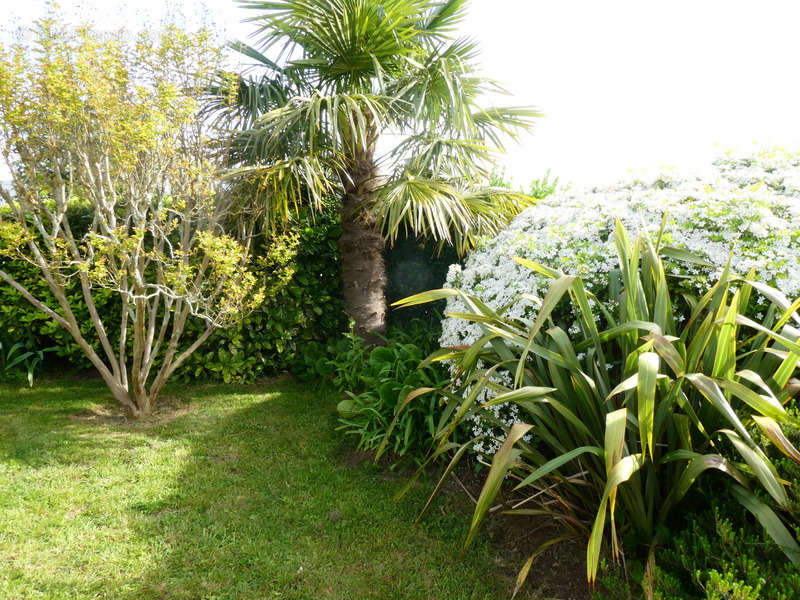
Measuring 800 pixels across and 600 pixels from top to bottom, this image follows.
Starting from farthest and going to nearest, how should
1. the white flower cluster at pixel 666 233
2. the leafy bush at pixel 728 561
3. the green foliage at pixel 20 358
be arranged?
the green foliage at pixel 20 358
the white flower cluster at pixel 666 233
the leafy bush at pixel 728 561

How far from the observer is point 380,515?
2.89 metres

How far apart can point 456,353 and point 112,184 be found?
11.2ft

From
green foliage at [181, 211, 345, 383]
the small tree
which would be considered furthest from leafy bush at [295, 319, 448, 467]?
the small tree

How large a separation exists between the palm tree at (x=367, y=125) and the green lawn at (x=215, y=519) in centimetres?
207

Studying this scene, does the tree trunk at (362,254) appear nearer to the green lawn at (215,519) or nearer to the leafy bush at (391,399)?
the leafy bush at (391,399)

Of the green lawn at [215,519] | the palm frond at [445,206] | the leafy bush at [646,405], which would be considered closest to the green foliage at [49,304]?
the green lawn at [215,519]

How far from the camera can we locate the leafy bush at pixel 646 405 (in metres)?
1.73

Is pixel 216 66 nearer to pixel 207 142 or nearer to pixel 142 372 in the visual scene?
pixel 207 142

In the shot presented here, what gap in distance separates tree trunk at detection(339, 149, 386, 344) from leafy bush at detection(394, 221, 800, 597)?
2.72 meters

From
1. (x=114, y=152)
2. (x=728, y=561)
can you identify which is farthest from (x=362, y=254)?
(x=728, y=561)

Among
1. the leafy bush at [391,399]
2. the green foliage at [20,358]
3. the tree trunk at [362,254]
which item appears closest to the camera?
the leafy bush at [391,399]

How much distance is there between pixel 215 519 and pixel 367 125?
3.97 m

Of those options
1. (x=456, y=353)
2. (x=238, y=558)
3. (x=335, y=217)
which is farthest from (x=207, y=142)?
(x=238, y=558)

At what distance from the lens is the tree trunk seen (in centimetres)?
519
